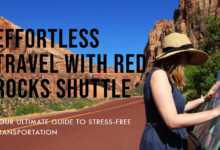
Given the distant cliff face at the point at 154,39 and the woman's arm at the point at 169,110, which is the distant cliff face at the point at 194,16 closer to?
the distant cliff face at the point at 154,39

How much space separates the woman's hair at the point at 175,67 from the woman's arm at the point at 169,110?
222 millimetres

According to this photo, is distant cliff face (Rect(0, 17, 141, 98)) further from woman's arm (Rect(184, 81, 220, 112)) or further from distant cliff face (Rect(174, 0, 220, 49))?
woman's arm (Rect(184, 81, 220, 112))

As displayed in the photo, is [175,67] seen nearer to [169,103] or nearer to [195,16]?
[169,103]

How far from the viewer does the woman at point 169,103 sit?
1.86m

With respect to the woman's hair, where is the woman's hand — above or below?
below

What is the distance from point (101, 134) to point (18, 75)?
51763 millimetres

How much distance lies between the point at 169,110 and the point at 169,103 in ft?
0.17

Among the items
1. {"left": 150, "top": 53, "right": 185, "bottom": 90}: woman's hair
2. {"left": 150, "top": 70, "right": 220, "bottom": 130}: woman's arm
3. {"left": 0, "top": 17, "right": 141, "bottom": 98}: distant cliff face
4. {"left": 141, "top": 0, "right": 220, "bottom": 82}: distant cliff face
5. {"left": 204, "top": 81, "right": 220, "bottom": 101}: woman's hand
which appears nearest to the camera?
{"left": 150, "top": 70, "right": 220, "bottom": 130}: woman's arm

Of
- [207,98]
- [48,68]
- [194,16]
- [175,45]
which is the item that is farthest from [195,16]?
[175,45]

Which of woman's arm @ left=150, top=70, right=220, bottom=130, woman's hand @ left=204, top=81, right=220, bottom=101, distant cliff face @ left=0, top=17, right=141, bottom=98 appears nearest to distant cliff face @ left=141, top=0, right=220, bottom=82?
distant cliff face @ left=0, top=17, right=141, bottom=98

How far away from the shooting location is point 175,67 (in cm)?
223

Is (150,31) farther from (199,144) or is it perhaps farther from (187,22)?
(199,144)

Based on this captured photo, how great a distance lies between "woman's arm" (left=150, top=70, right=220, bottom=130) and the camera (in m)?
1.82

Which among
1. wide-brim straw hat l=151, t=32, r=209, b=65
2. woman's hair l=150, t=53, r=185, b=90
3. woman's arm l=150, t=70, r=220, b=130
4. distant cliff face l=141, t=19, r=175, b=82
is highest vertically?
distant cliff face l=141, t=19, r=175, b=82
